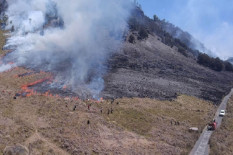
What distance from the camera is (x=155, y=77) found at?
300 ft

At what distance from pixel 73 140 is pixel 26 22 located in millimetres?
96494

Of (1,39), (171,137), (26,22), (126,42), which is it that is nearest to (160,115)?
(171,137)

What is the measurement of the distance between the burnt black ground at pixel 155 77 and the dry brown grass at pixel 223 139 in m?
22.3

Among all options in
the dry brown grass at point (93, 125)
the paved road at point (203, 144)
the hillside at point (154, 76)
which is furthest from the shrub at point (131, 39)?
the paved road at point (203, 144)

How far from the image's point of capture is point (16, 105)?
4956 centimetres

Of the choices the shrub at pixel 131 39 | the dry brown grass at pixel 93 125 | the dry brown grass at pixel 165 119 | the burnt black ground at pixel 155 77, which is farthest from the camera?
the shrub at pixel 131 39

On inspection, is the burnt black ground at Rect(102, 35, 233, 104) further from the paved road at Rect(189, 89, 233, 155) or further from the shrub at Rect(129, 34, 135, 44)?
the paved road at Rect(189, 89, 233, 155)

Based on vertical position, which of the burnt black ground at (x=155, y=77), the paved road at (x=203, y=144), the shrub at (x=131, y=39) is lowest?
the paved road at (x=203, y=144)

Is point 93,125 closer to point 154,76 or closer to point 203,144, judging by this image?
point 203,144

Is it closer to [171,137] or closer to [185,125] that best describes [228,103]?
[185,125]

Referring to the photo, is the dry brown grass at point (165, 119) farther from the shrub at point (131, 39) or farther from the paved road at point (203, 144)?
the shrub at point (131, 39)

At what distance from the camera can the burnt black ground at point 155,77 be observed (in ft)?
248

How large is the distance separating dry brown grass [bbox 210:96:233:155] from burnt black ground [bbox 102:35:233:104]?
22.3 meters

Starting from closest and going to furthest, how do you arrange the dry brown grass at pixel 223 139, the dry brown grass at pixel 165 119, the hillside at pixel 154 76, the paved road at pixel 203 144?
1. the paved road at pixel 203 144
2. the dry brown grass at pixel 223 139
3. the dry brown grass at pixel 165 119
4. the hillside at pixel 154 76
